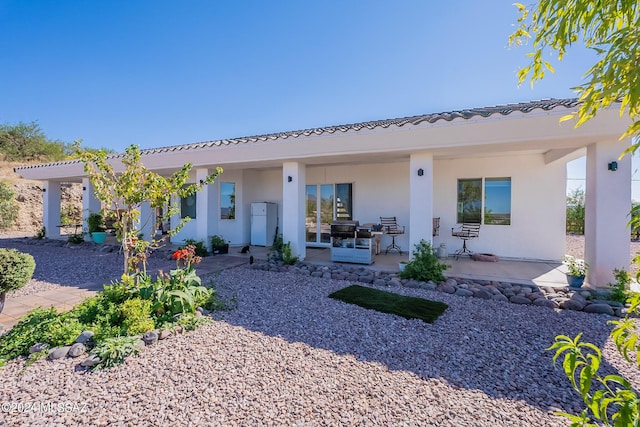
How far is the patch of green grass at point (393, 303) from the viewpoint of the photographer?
17.3ft

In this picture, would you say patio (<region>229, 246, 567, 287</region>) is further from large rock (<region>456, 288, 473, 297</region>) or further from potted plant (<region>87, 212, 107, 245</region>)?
potted plant (<region>87, 212, 107, 245</region>)

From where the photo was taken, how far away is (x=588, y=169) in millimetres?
6738

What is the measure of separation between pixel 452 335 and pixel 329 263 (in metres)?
5.12

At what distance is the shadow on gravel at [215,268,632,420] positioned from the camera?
3.32m

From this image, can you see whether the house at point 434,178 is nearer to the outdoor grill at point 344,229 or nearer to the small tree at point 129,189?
the outdoor grill at point 344,229

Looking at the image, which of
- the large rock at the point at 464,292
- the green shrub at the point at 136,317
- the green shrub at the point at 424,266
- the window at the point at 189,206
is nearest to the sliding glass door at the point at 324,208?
the green shrub at the point at 424,266

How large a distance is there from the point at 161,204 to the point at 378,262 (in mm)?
6683

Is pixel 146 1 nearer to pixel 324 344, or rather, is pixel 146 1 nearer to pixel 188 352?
pixel 188 352

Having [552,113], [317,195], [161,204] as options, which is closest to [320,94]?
Answer: [317,195]

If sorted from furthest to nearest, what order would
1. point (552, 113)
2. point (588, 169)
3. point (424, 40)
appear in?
point (424, 40) → point (588, 169) → point (552, 113)

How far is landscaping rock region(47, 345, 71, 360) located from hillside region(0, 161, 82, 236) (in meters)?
21.4

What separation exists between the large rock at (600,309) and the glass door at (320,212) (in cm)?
840

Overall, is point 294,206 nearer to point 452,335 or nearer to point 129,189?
point 129,189

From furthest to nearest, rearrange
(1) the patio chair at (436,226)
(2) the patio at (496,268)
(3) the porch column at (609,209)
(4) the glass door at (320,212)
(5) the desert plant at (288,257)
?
(4) the glass door at (320,212), (1) the patio chair at (436,226), (5) the desert plant at (288,257), (2) the patio at (496,268), (3) the porch column at (609,209)
